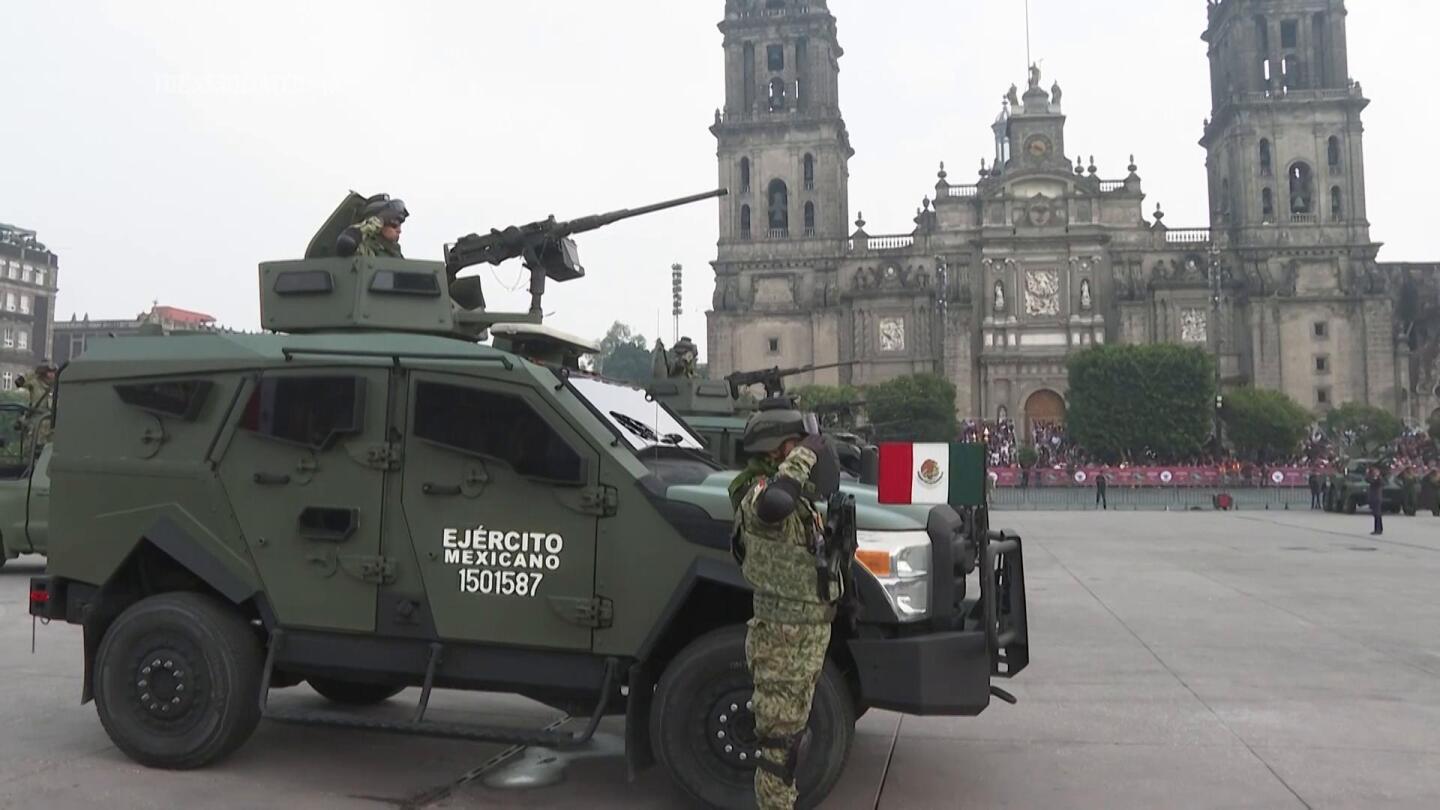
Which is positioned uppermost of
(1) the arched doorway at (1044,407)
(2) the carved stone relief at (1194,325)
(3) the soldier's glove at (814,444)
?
(2) the carved stone relief at (1194,325)

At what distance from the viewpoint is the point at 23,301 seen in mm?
84812

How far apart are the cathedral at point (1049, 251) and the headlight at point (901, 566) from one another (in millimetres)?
67515

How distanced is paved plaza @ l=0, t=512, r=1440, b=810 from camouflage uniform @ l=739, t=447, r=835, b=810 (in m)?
1.13

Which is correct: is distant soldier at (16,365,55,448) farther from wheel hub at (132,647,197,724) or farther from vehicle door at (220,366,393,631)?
vehicle door at (220,366,393,631)

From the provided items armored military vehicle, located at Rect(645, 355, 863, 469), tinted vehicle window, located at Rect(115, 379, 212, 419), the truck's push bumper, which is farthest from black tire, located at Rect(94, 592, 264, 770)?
armored military vehicle, located at Rect(645, 355, 863, 469)

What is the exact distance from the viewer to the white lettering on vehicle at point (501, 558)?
5617 millimetres

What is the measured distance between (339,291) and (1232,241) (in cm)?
7648

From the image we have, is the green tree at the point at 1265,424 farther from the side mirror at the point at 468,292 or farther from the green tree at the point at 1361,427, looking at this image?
the side mirror at the point at 468,292

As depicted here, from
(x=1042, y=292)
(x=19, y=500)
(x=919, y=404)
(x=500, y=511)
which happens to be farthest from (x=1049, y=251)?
(x=500, y=511)

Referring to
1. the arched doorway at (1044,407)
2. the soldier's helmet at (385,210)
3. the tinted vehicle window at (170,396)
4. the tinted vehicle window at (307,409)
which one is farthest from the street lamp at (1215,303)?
the tinted vehicle window at (170,396)

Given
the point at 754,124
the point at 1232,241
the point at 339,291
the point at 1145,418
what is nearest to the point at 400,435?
the point at 339,291

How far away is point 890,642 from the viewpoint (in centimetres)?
518

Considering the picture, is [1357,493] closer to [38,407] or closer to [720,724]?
[38,407]

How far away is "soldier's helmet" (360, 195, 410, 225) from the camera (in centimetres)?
725
